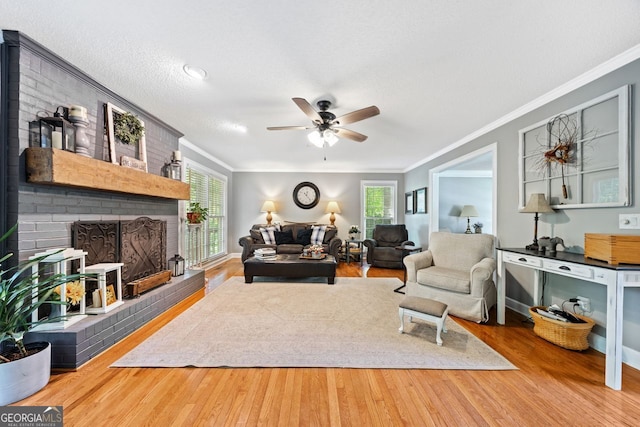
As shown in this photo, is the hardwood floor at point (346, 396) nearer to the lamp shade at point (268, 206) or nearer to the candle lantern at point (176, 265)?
the candle lantern at point (176, 265)

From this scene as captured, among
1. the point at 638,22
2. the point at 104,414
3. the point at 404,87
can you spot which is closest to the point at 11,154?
the point at 104,414

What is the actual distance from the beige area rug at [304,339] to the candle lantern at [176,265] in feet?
2.13

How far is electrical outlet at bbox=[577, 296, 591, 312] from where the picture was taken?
2.19 meters

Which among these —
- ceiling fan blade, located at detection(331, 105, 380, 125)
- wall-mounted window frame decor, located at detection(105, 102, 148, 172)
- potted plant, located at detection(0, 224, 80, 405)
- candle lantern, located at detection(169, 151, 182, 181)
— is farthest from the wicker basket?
candle lantern, located at detection(169, 151, 182, 181)

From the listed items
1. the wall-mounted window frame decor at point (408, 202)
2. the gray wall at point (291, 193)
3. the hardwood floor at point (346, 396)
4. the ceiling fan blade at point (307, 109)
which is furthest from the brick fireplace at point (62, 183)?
the wall-mounted window frame decor at point (408, 202)

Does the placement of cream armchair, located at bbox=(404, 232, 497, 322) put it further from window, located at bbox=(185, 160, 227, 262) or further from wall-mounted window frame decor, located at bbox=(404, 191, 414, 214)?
window, located at bbox=(185, 160, 227, 262)

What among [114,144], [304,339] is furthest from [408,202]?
[114,144]

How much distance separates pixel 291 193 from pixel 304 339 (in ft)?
15.9

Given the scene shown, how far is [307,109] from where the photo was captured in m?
2.37

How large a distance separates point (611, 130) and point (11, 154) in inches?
192

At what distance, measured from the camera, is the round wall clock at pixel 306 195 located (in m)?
6.68

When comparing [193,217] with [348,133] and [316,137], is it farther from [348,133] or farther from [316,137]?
[348,133]

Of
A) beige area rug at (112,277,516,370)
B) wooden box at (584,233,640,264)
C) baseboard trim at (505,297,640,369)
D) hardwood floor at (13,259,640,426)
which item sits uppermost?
wooden box at (584,233,640,264)

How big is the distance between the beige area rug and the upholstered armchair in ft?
6.48
